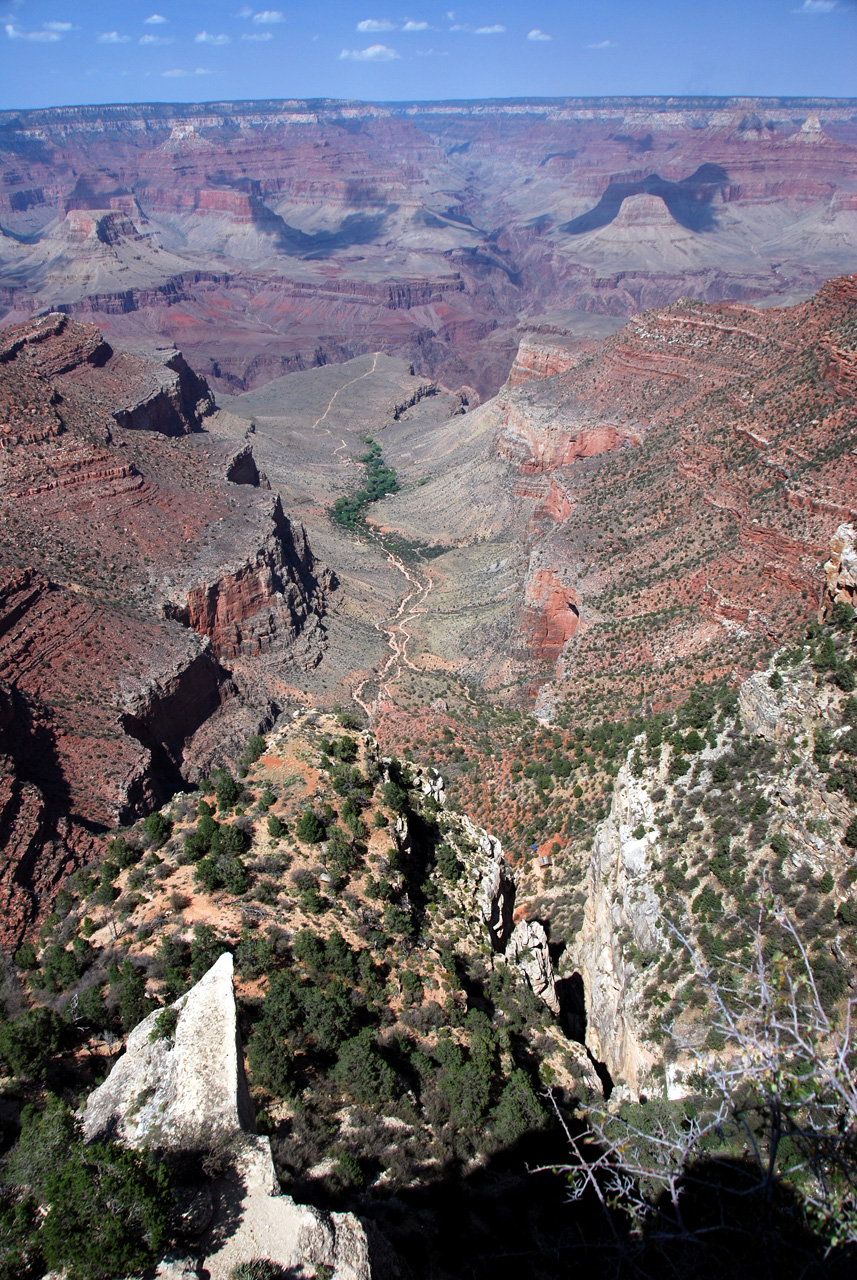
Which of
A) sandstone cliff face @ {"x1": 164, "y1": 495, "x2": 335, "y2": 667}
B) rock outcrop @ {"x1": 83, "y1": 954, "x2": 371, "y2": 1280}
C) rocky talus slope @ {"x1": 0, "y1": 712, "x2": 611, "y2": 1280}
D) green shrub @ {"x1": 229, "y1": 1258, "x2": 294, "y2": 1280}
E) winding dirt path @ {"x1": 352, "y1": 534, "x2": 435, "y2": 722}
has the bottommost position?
winding dirt path @ {"x1": 352, "y1": 534, "x2": 435, "y2": 722}

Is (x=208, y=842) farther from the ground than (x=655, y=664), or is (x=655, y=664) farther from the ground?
(x=208, y=842)

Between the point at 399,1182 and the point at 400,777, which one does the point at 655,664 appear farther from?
the point at 399,1182

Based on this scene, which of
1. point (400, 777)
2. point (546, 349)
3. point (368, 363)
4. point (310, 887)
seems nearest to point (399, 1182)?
point (310, 887)

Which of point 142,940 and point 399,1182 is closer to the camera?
point 399,1182

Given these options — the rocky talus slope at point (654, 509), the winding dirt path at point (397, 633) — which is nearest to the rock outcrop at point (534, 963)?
the rocky talus slope at point (654, 509)

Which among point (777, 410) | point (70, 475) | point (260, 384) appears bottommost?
point (260, 384)

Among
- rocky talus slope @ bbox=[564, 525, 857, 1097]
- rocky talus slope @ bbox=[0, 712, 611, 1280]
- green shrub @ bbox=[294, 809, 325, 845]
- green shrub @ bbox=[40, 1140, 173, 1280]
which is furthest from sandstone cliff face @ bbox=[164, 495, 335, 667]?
green shrub @ bbox=[40, 1140, 173, 1280]

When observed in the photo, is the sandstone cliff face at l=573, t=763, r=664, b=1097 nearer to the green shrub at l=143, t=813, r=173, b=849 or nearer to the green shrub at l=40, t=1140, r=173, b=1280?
the green shrub at l=40, t=1140, r=173, b=1280
